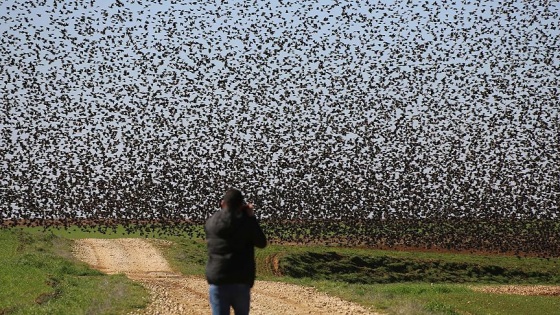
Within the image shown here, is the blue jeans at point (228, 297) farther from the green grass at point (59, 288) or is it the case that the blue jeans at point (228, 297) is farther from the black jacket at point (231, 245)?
the green grass at point (59, 288)

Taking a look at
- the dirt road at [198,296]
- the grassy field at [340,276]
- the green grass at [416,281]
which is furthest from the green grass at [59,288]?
the green grass at [416,281]

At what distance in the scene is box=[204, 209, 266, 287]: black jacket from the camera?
11.2 meters

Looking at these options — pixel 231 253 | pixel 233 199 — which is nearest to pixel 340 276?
pixel 231 253

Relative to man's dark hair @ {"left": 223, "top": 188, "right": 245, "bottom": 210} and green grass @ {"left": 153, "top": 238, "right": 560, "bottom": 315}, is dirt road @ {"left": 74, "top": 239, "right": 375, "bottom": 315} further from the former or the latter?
man's dark hair @ {"left": 223, "top": 188, "right": 245, "bottom": 210}

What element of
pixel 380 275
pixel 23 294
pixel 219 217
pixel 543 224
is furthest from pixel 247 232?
pixel 543 224

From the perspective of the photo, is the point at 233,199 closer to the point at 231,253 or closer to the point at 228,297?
the point at 231,253

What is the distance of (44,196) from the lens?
66000 millimetres

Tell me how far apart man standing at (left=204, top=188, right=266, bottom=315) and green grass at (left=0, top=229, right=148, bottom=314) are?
974 centimetres

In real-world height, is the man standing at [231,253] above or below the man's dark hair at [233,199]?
below

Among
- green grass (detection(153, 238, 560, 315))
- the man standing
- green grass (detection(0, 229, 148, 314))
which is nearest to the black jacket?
the man standing

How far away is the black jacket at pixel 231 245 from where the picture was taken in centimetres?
1117

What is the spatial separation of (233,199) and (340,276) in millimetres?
35101

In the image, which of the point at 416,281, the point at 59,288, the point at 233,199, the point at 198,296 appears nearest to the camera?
the point at 233,199

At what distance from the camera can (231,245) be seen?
1125cm
